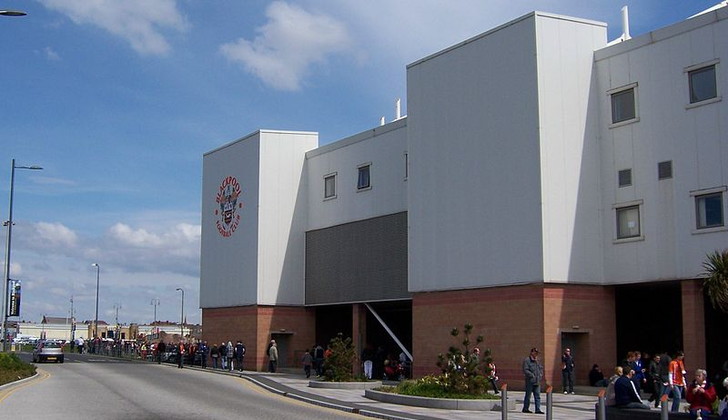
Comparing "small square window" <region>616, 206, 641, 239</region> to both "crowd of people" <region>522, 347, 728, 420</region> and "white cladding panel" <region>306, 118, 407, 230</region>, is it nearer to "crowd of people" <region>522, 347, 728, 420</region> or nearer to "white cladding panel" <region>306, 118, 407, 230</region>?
"crowd of people" <region>522, 347, 728, 420</region>

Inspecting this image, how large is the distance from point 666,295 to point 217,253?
27529mm

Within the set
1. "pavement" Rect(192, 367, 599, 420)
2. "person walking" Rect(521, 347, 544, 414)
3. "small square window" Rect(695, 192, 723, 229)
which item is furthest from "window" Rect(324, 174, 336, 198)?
"person walking" Rect(521, 347, 544, 414)

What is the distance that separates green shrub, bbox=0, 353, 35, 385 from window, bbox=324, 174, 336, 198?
16.5m

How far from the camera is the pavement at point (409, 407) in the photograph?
2267 centimetres

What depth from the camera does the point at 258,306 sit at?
49.1m

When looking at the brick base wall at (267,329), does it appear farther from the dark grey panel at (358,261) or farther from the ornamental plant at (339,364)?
the ornamental plant at (339,364)

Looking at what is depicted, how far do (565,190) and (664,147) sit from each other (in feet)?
11.6

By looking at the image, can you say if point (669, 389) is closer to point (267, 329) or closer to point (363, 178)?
point (363, 178)

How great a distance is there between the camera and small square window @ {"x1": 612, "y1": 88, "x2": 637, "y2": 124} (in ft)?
106

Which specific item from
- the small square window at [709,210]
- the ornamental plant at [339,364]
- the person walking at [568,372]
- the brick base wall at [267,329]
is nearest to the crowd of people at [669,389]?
the person walking at [568,372]

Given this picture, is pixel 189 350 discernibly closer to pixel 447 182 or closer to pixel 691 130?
pixel 447 182

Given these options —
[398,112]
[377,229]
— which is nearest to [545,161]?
[377,229]

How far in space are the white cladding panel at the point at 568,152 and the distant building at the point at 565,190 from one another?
49 mm

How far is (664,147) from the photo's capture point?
1217 inches
